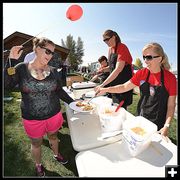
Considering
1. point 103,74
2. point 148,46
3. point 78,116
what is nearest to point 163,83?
Answer: point 148,46

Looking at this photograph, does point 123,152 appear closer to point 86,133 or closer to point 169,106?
point 86,133

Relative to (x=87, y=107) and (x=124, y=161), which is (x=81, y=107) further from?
(x=124, y=161)

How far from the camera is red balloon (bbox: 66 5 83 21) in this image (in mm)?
2412

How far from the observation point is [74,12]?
2436 mm

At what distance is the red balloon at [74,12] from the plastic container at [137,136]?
5.36 feet

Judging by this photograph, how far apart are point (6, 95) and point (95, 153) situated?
685 cm

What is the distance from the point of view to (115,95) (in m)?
3.01

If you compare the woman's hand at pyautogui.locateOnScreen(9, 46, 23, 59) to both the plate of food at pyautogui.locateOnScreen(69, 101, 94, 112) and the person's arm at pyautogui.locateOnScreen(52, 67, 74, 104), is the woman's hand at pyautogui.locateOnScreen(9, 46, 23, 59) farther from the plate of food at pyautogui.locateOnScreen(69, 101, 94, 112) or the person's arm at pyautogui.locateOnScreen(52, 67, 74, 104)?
the plate of food at pyautogui.locateOnScreen(69, 101, 94, 112)

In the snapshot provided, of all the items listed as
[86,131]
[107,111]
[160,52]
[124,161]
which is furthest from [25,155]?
[160,52]

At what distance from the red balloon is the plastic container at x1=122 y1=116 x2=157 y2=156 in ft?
5.36

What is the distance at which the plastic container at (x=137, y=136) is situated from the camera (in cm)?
138

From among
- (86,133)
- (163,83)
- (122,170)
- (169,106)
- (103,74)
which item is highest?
(103,74)

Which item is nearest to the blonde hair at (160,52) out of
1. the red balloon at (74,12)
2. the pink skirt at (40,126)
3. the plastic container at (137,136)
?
the plastic container at (137,136)

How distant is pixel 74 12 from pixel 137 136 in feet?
5.90
